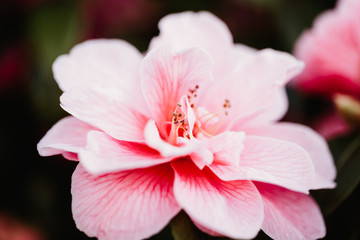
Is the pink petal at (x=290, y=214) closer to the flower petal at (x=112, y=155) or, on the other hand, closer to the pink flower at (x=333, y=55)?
the flower petal at (x=112, y=155)

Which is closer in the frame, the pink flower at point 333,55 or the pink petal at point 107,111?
the pink petal at point 107,111

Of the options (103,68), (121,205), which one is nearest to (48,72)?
(103,68)

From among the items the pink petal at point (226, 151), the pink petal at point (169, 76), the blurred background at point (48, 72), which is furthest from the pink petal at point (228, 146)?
the blurred background at point (48, 72)

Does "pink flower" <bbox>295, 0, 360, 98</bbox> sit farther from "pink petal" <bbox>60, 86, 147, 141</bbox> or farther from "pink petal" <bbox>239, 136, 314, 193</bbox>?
"pink petal" <bbox>60, 86, 147, 141</bbox>

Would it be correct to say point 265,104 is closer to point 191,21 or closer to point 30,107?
point 191,21

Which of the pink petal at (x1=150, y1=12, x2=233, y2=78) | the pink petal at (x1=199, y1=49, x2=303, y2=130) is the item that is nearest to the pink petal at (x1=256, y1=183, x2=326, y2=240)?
the pink petal at (x1=199, y1=49, x2=303, y2=130)

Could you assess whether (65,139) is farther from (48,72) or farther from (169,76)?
(48,72)
